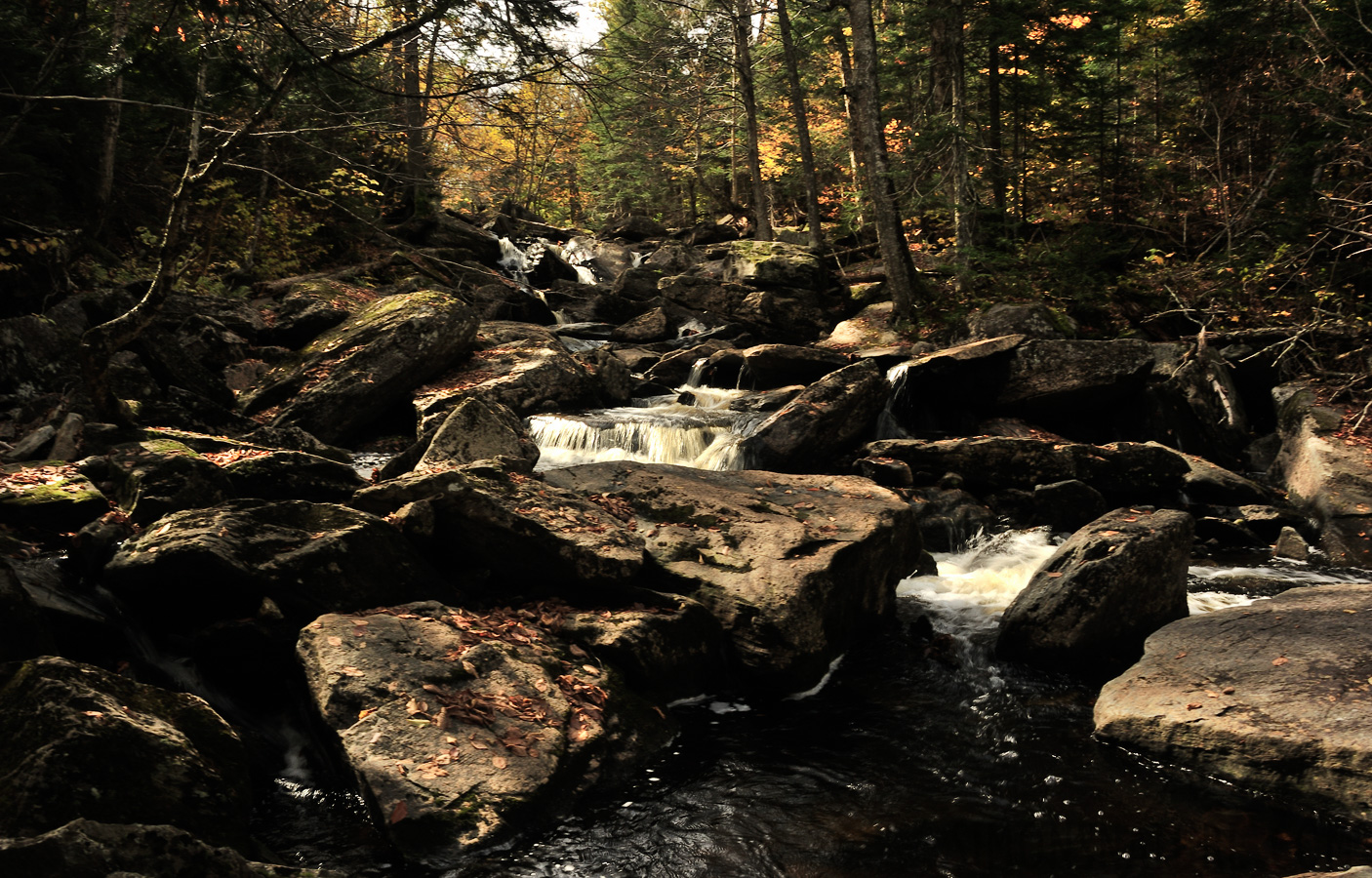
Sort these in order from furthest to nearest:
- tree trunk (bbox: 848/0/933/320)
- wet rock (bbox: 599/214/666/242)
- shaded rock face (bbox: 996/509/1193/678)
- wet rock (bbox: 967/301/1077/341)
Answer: wet rock (bbox: 599/214/666/242), tree trunk (bbox: 848/0/933/320), wet rock (bbox: 967/301/1077/341), shaded rock face (bbox: 996/509/1193/678)

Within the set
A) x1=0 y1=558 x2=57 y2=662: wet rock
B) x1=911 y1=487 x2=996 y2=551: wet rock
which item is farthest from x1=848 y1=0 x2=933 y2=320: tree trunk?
x1=0 y1=558 x2=57 y2=662: wet rock

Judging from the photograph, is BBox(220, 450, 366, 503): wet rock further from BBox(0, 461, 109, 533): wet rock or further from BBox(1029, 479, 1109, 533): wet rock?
BBox(1029, 479, 1109, 533): wet rock

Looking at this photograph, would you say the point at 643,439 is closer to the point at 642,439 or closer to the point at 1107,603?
the point at 642,439

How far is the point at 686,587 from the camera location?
7039 mm

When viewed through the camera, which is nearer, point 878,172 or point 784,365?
point 784,365

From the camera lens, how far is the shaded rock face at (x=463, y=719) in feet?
14.9

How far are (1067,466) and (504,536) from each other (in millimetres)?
7938

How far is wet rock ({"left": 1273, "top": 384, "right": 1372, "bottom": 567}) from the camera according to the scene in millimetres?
9227

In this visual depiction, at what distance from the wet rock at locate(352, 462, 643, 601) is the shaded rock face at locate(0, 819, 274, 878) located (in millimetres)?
3575

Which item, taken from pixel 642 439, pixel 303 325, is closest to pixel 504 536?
pixel 642 439

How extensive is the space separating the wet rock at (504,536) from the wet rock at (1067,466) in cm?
599

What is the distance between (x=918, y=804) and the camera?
5.18 metres

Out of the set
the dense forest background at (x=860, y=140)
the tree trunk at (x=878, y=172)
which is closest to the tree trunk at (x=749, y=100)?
the dense forest background at (x=860, y=140)

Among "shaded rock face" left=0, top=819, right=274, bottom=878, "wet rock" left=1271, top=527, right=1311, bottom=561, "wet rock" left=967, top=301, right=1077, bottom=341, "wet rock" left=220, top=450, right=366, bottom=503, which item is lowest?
"wet rock" left=1271, top=527, right=1311, bottom=561
